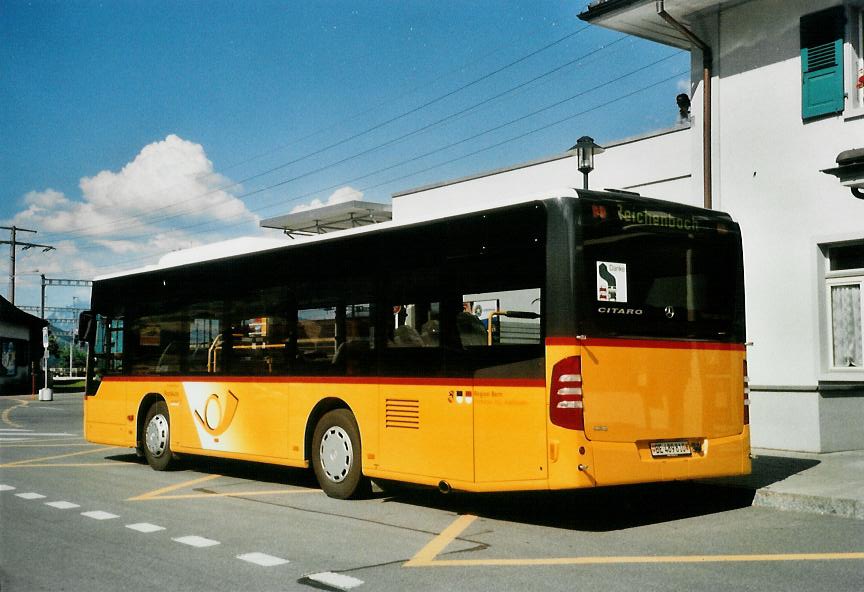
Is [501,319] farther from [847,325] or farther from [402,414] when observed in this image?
[847,325]

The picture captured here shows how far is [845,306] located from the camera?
13680 mm

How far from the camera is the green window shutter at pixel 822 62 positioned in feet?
44.1

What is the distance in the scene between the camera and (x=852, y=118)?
13.3m

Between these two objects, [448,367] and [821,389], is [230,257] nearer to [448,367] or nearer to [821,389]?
[448,367]

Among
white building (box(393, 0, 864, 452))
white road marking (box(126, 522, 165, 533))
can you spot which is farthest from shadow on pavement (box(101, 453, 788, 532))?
white road marking (box(126, 522, 165, 533))

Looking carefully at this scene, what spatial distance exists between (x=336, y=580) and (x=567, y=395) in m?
2.71

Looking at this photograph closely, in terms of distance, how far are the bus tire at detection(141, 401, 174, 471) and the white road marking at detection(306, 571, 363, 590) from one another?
775cm

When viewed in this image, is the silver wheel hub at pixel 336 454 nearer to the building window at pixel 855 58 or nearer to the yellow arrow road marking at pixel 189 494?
the yellow arrow road marking at pixel 189 494

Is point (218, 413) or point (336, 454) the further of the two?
point (218, 413)

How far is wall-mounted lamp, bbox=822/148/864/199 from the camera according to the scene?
1177 cm

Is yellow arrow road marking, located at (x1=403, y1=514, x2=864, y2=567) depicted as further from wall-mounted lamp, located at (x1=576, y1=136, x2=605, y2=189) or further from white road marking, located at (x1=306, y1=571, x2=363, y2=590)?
wall-mounted lamp, located at (x1=576, y1=136, x2=605, y2=189)

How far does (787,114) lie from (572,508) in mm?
7729

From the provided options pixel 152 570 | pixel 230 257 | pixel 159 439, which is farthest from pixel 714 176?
pixel 152 570

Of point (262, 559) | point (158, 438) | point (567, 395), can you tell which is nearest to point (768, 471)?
point (567, 395)
